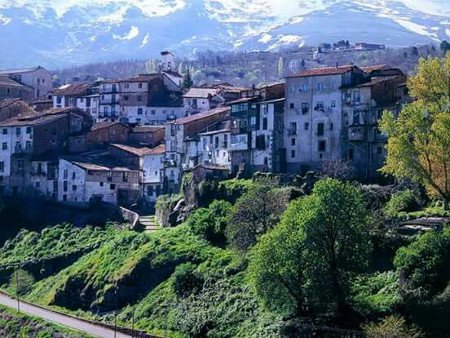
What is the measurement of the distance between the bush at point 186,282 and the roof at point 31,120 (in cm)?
3585

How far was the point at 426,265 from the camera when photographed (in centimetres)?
5084

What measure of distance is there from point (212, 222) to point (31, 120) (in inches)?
1305

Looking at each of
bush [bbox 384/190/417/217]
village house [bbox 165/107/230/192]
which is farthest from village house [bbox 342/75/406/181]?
village house [bbox 165/107/230/192]

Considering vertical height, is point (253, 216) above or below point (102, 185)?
below

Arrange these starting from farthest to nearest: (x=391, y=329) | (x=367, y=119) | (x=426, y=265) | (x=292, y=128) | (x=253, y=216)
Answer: (x=292, y=128) < (x=367, y=119) < (x=253, y=216) < (x=426, y=265) < (x=391, y=329)

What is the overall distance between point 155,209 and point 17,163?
16.5m

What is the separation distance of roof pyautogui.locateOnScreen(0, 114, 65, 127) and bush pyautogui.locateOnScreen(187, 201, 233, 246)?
27705 millimetres

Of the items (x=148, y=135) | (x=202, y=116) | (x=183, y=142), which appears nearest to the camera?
(x=183, y=142)

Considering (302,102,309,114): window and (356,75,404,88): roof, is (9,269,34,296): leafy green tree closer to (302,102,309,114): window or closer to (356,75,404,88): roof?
(302,102,309,114): window

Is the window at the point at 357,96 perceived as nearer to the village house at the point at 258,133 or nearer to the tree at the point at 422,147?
the village house at the point at 258,133

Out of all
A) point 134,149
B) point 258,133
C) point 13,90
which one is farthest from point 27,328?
point 13,90

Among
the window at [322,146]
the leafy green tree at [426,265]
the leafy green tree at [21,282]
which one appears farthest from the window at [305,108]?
the leafy green tree at [426,265]

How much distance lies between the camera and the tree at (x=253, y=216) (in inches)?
2442

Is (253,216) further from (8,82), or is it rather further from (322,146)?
(8,82)
